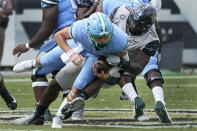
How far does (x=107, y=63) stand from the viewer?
8.03 meters

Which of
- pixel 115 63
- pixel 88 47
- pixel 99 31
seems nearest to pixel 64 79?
pixel 88 47

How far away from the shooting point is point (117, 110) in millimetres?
10250

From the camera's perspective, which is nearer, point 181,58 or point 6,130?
point 6,130

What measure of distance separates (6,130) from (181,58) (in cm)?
1023

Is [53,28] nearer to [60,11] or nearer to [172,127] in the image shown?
[60,11]

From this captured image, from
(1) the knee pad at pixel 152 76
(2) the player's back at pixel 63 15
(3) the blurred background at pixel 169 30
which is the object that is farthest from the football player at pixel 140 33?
(3) the blurred background at pixel 169 30

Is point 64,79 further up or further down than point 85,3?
further up

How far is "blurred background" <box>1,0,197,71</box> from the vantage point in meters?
17.7

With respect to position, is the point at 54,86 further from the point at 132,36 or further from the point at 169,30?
the point at 169,30

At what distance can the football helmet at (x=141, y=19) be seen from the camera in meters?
8.92

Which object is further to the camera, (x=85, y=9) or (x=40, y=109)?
(x=85, y=9)

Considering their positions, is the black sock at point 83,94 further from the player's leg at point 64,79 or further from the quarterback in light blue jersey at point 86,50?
the player's leg at point 64,79

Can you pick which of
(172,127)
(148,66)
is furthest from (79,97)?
(148,66)

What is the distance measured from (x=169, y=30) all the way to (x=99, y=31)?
33.5 ft
